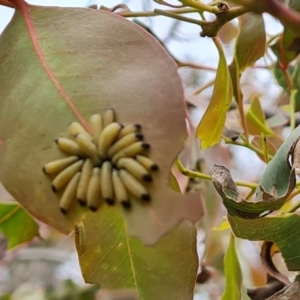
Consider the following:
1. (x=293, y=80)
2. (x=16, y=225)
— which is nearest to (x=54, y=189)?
(x=16, y=225)

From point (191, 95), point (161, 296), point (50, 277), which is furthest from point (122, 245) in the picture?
point (50, 277)

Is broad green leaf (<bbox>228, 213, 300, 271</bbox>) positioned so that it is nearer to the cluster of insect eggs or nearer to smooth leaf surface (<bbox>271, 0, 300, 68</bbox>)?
the cluster of insect eggs

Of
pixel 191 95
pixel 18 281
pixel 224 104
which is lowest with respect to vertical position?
pixel 18 281

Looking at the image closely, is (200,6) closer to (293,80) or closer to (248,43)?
(248,43)

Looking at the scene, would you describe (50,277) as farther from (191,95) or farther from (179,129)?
(179,129)

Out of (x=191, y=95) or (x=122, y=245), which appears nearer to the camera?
(x=122, y=245)
